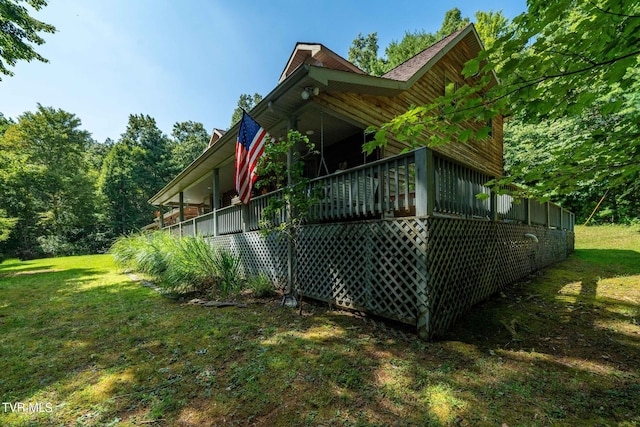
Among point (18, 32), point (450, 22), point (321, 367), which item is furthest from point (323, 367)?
point (450, 22)

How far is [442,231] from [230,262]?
197 inches

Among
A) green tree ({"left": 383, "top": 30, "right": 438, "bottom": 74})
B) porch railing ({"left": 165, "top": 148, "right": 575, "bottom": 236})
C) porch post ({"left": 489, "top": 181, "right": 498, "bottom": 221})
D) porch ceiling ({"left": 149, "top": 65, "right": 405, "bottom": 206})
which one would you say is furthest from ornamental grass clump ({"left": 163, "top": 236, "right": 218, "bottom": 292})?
green tree ({"left": 383, "top": 30, "right": 438, "bottom": 74})

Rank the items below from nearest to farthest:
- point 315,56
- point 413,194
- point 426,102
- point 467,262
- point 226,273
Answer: point 467,262
point 413,194
point 226,273
point 426,102
point 315,56

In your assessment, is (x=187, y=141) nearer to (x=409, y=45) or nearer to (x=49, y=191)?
(x=49, y=191)

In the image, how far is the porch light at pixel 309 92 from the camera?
16.5ft

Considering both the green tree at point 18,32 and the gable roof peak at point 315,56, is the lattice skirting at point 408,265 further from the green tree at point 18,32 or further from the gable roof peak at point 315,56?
the green tree at point 18,32

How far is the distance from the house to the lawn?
1.62ft

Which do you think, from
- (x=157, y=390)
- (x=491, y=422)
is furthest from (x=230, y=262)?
(x=491, y=422)

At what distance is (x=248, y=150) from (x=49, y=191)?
112 ft

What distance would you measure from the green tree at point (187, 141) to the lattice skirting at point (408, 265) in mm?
40492

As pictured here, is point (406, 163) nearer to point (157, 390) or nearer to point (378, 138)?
point (378, 138)

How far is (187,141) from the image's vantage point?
46094 millimetres

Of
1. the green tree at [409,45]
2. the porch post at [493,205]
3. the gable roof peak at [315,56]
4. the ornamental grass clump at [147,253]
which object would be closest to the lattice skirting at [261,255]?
the ornamental grass clump at [147,253]

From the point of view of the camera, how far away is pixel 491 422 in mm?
1990
